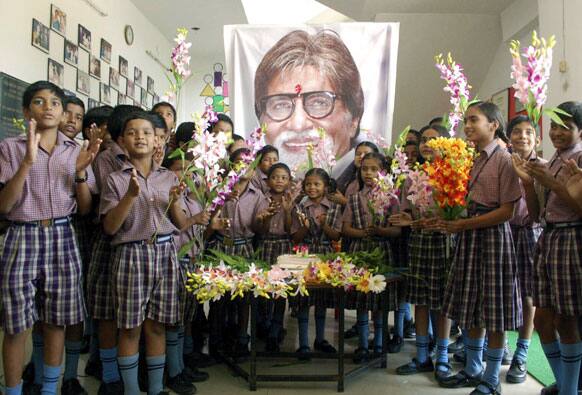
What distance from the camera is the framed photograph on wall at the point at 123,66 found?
6777 mm

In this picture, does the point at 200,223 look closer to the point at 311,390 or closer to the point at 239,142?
the point at 311,390

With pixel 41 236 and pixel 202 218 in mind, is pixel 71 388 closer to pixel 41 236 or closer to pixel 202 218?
pixel 41 236

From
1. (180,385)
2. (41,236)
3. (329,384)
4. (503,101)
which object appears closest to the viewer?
(41,236)

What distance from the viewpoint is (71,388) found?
109 inches

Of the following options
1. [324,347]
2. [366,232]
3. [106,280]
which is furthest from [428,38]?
[106,280]

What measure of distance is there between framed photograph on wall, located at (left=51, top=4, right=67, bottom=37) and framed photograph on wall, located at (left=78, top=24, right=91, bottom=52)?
1.07ft

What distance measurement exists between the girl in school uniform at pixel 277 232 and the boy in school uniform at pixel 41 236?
1.39 meters

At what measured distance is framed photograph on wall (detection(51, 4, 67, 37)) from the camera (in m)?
4.97

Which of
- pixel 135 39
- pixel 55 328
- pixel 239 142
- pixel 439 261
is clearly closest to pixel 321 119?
pixel 239 142

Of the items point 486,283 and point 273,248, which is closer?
point 486,283

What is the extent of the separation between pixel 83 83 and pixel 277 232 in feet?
10.5

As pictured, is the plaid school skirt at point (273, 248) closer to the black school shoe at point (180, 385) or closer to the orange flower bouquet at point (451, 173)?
the black school shoe at point (180, 385)

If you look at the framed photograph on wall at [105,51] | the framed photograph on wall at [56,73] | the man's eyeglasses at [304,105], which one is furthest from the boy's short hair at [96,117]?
the framed photograph on wall at [105,51]

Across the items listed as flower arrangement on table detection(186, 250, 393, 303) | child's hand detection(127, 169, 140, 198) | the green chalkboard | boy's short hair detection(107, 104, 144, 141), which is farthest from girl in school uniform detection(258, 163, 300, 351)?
the green chalkboard
